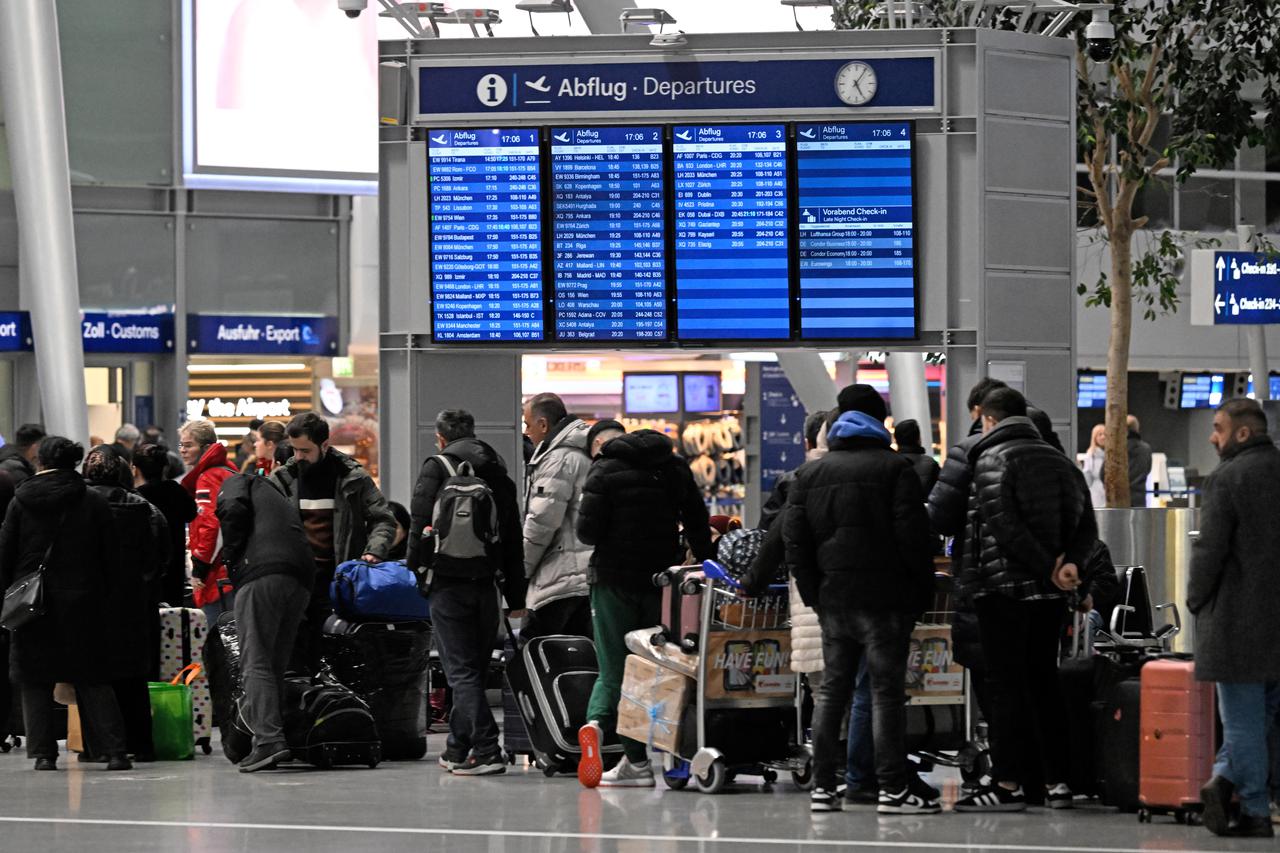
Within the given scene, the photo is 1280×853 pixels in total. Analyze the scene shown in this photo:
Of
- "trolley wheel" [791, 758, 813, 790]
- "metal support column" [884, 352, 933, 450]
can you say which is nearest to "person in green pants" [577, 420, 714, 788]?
"trolley wheel" [791, 758, 813, 790]

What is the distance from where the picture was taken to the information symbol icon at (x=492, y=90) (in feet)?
43.2

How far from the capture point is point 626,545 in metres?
10.2

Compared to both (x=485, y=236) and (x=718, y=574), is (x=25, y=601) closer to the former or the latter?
(x=485, y=236)

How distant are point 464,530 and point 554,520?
1.74ft

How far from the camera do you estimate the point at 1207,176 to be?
34281 mm

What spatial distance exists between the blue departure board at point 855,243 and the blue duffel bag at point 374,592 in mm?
2799

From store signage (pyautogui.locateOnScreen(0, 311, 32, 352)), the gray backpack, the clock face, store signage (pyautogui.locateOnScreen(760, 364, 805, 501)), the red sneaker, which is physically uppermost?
the clock face

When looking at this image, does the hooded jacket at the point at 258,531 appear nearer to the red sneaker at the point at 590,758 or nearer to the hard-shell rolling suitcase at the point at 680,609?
the red sneaker at the point at 590,758

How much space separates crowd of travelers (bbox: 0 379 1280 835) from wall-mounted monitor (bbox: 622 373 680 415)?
48.6 ft

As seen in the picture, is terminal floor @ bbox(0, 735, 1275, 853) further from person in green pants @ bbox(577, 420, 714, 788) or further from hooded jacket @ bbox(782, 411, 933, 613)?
hooded jacket @ bbox(782, 411, 933, 613)

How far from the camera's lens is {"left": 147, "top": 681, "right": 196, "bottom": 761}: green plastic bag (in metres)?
11.8

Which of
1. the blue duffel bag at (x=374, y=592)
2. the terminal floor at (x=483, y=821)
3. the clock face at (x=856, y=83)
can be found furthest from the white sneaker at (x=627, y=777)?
the clock face at (x=856, y=83)

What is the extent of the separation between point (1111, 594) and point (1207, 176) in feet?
80.6

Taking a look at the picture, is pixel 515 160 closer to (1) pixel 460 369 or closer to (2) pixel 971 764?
(1) pixel 460 369
